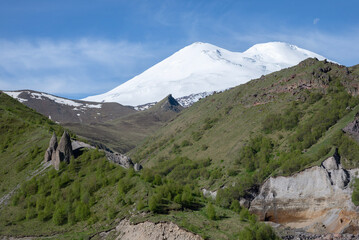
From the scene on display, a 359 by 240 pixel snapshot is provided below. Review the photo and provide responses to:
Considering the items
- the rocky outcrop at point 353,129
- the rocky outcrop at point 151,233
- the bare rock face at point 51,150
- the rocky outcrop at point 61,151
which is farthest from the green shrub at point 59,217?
the rocky outcrop at point 353,129

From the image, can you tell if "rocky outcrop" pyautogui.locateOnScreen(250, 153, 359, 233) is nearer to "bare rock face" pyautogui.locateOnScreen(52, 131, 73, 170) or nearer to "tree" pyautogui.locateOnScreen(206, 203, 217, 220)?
"tree" pyautogui.locateOnScreen(206, 203, 217, 220)

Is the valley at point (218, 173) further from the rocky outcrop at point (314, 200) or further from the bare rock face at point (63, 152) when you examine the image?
the bare rock face at point (63, 152)

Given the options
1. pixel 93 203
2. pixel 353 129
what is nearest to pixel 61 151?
pixel 93 203

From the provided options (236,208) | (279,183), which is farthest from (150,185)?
(279,183)

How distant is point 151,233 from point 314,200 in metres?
37.6

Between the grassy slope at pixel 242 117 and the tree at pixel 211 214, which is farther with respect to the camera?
the grassy slope at pixel 242 117

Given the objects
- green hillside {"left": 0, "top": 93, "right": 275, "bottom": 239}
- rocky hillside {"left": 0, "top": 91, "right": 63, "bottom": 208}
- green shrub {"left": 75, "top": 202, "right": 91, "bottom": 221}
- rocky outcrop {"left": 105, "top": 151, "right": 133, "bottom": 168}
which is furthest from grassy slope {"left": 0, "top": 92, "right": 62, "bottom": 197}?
green shrub {"left": 75, "top": 202, "right": 91, "bottom": 221}

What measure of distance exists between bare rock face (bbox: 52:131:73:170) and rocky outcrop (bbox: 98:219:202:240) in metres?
14.9

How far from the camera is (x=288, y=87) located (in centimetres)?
9850

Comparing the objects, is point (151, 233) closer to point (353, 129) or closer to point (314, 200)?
point (314, 200)

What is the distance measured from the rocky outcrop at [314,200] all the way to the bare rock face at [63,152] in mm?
35125

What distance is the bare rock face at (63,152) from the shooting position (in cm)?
4672

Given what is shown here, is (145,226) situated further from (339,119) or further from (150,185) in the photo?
(339,119)

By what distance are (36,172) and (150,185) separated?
16.5 m
